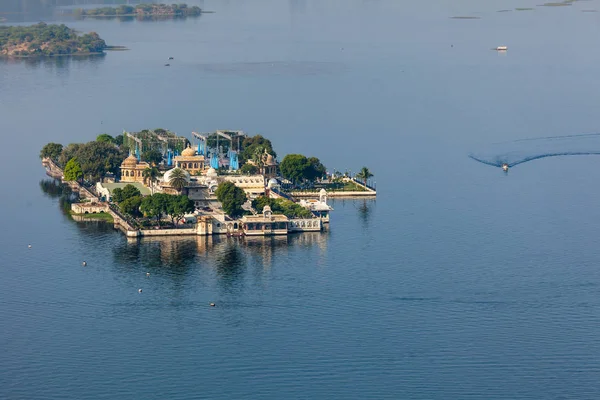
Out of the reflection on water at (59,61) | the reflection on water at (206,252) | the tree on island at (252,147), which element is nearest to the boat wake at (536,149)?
the tree on island at (252,147)

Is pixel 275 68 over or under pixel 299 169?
over

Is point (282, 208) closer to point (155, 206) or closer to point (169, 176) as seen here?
point (155, 206)

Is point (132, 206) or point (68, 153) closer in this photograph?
point (132, 206)

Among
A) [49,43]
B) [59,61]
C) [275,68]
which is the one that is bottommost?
[275,68]

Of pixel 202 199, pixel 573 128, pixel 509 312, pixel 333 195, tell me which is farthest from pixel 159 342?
pixel 573 128

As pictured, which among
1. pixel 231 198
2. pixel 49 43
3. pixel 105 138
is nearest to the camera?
pixel 231 198

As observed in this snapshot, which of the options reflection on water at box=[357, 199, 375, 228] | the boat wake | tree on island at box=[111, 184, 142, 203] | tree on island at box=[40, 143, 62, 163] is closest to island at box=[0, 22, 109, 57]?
tree on island at box=[40, 143, 62, 163]

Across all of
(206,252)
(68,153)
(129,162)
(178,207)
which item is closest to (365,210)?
(178,207)

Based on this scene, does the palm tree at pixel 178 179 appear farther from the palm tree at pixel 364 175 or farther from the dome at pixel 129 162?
the palm tree at pixel 364 175
